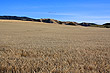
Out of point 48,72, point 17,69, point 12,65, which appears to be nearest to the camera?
point 48,72

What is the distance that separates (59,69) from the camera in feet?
13.4


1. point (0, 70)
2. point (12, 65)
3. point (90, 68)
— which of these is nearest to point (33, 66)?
point (12, 65)

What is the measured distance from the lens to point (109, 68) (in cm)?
434

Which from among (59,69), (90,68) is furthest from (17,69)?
(90,68)

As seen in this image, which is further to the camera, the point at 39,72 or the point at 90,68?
the point at 90,68

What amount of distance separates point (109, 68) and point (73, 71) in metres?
1.22

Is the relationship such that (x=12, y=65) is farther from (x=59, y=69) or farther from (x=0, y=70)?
(x=59, y=69)

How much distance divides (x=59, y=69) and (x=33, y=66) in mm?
862

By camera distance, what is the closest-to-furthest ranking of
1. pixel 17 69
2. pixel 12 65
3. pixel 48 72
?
pixel 48 72 < pixel 17 69 < pixel 12 65

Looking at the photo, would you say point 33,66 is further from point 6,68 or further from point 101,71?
point 101,71

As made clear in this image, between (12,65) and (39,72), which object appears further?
(12,65)

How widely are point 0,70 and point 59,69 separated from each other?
5.77ft

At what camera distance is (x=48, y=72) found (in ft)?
12.6

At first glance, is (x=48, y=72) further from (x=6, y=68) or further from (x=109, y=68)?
(x=109, y=68)
